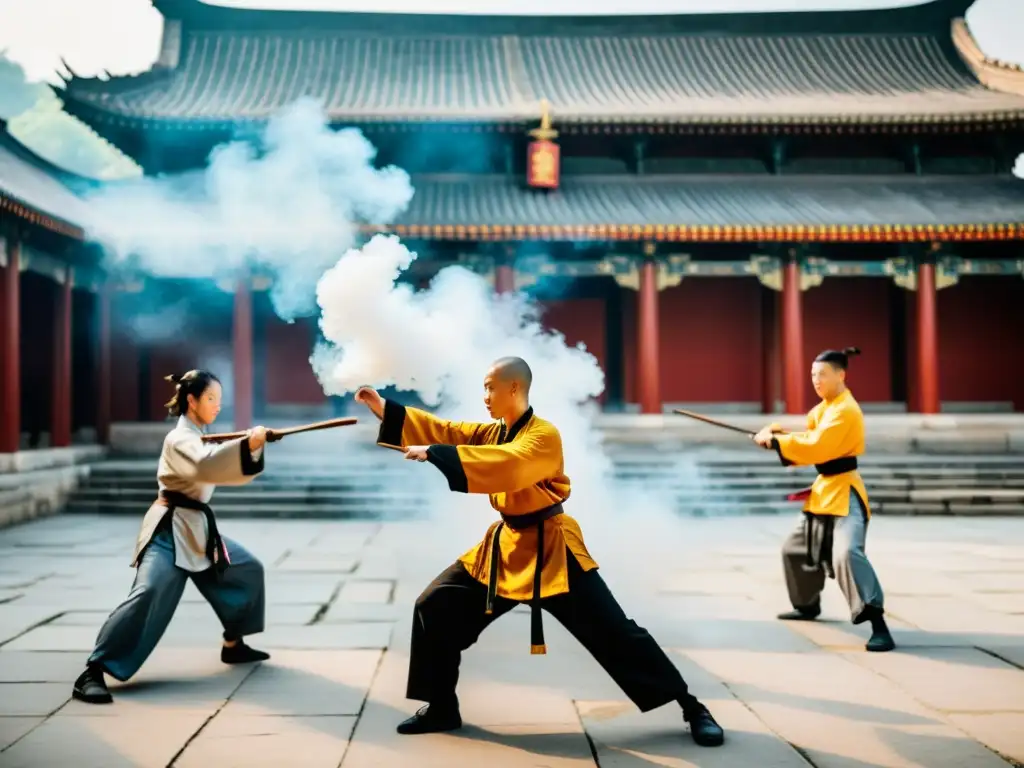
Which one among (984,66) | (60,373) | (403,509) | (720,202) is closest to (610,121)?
(720,202)

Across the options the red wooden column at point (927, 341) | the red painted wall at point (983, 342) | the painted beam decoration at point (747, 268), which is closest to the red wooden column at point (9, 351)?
the painted beam decoration at point (747, 268)

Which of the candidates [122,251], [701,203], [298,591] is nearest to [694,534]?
[298,591]

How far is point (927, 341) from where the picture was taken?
13328mm

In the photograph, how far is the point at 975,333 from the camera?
14.8 metres

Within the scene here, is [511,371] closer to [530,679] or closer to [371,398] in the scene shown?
[371,398]

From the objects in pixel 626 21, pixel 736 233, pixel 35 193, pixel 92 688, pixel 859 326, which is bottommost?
pixel 92 688

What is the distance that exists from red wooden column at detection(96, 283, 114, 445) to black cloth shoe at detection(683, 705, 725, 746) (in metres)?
12.0

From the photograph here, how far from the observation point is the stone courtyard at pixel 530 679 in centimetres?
297

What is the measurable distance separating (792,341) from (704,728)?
11.1 meters

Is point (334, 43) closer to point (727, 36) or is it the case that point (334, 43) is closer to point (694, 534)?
point (727, 36)

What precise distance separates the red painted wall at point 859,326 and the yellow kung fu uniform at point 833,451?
10692 mm

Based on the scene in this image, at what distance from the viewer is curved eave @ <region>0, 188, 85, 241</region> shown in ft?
29.4

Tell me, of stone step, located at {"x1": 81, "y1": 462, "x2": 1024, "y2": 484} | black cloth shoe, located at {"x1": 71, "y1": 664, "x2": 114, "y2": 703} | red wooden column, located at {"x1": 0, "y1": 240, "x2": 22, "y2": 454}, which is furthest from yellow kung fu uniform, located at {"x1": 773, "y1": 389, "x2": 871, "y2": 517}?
red wooden column, located at {"x1": 0, "y1": 240, "x2": 22, "y2": 454}

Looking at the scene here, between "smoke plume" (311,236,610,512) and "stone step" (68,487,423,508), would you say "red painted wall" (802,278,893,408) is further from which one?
"stone step" (68,487,423,508)
